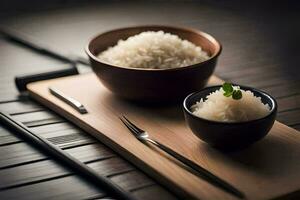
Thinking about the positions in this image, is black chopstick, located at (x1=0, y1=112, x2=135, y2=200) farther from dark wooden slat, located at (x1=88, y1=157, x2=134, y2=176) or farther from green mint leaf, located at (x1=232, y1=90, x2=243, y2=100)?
green mint leaf, located at (x1=232, y1=90, x2=243, y2=100)

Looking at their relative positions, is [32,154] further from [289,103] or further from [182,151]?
[289,103]

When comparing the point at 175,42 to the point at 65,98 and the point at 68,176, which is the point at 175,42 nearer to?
the point at 65,98

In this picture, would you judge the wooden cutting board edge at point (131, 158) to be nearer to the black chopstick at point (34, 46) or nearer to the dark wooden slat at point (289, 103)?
the black chopstick at point (34, 46)

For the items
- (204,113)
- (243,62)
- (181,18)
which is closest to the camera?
(204,113)

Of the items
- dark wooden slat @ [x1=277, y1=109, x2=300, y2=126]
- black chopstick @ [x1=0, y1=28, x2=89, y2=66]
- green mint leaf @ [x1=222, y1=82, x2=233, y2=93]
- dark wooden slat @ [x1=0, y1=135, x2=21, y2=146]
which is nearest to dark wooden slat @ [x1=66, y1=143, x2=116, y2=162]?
dark wooden slat @ [x1=0, y1=135, x2=21, y2=146]

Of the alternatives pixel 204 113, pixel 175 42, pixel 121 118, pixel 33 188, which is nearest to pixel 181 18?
pixel 175 42
